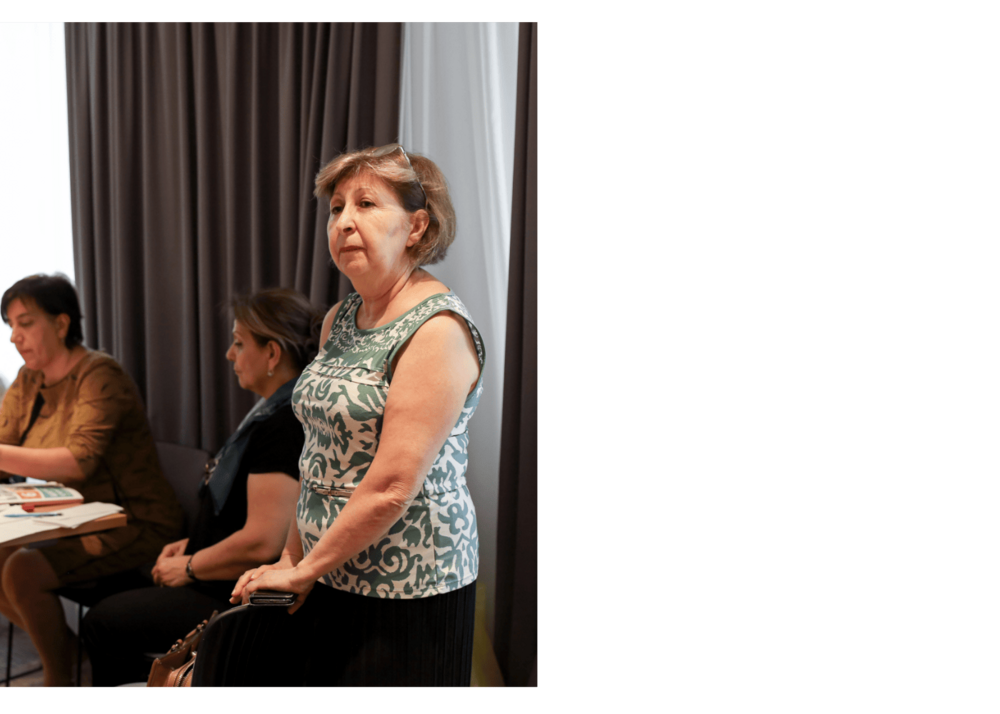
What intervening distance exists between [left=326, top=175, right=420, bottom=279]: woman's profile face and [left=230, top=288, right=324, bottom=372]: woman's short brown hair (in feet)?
1.18

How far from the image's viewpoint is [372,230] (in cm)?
119

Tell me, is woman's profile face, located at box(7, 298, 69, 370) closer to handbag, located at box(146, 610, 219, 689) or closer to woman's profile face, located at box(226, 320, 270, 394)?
woman's profile face, located at box(226, 320, 270, 394)

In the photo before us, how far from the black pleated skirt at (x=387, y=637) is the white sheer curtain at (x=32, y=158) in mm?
956

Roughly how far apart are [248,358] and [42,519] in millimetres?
574

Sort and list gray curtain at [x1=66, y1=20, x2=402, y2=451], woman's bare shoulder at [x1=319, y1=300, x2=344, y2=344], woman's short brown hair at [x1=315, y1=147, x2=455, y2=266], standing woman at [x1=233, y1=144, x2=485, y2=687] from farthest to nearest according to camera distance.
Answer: gray curtain at [x1=66, y1=20, x2=402, y2=451] < woman's bare shoulder at [x1=319, y1=300, x2=344, y2=344] < woman's short brown hair at [x1=315, y1=147, x2=455, y2=266] < standing woman at [x1=233, y1=144, x2=485, y2=687]

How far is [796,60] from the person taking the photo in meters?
1.32

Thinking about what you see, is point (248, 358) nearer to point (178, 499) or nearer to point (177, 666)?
point (178, 499)

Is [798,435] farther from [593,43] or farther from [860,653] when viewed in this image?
[593,43]

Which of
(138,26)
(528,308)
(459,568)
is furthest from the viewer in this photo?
(138,26)

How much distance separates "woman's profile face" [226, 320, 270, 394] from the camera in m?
1.53

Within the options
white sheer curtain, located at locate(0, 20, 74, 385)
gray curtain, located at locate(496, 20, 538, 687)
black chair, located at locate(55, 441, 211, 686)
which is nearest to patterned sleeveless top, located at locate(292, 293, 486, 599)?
gray curtain, located at locate(496, 20, 538, 687)

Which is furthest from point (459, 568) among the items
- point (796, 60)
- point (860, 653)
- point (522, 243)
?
point (796, 60)

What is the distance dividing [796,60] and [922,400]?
2.43 ft

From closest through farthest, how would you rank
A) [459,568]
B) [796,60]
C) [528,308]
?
[459,568] → [796,60] → [528,308]
